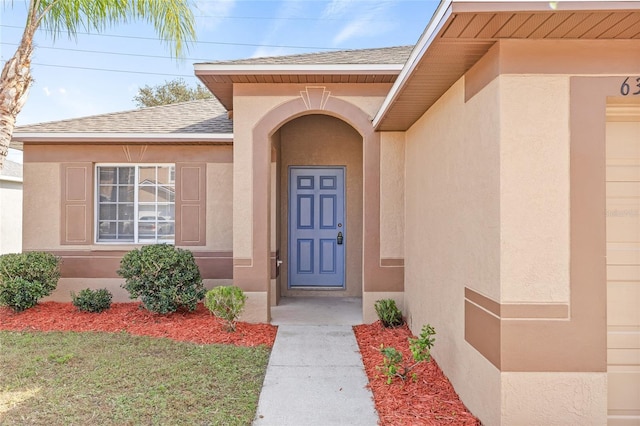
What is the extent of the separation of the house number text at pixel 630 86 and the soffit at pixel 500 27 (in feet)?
0.98

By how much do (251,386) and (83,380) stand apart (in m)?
Answer: 1.78

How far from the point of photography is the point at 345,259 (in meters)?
8.27

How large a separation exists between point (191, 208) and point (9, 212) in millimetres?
10008

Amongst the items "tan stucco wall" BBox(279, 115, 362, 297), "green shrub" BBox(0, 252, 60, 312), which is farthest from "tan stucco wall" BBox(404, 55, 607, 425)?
"green shrub" BBox(0, 252, 60, 312)

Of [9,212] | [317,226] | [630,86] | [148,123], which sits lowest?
[317,226]

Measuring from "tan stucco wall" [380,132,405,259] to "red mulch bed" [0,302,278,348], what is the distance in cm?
222

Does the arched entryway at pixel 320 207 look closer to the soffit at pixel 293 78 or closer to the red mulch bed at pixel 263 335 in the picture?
the soffit at pixel 293 78

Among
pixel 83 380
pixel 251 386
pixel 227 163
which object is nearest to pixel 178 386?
pixel 251 386

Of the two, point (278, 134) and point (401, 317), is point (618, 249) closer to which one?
point (401, 317)

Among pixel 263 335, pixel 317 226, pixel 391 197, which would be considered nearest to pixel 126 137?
pixel 317 226

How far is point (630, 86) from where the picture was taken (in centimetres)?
297

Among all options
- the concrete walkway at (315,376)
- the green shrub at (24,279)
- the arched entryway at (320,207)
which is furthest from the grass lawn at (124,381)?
the arched entryway at (320,207)

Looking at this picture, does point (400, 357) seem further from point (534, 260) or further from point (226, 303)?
point (226, 303)

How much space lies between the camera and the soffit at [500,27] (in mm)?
2539
